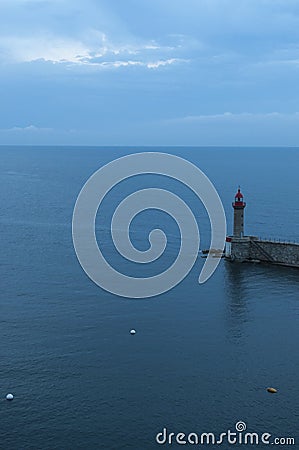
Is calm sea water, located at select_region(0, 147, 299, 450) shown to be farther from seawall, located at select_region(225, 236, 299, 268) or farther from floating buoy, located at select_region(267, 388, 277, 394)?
seawall, located at select_region(225, 236, 299, 268)

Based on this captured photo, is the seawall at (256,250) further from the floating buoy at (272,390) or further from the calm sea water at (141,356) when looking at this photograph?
the floating buoy at (272,390)

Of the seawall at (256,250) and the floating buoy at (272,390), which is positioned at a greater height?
the seawall at (256,250)

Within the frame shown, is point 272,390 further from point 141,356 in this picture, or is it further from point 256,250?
point 256,250

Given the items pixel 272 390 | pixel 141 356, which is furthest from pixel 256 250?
pixel 272 390

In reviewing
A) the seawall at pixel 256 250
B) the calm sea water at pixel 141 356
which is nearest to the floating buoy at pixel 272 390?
the calm sea water at pixel 141 356

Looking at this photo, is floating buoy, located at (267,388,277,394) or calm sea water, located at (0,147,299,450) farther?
floating buoy, located at (267,388,277,394)

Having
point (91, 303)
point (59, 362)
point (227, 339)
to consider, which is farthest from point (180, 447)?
point (91, 303)

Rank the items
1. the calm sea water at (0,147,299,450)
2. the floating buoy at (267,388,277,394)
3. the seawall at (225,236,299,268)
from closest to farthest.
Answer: the calm sea water at (0,147,299,450) → the floating buoy at (267,388,277,394) → the seawall at (225,236,299,268)

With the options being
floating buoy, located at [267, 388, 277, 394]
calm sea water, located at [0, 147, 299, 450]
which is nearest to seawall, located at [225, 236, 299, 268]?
calm sea water, located at [0, 147, 299, 450]
